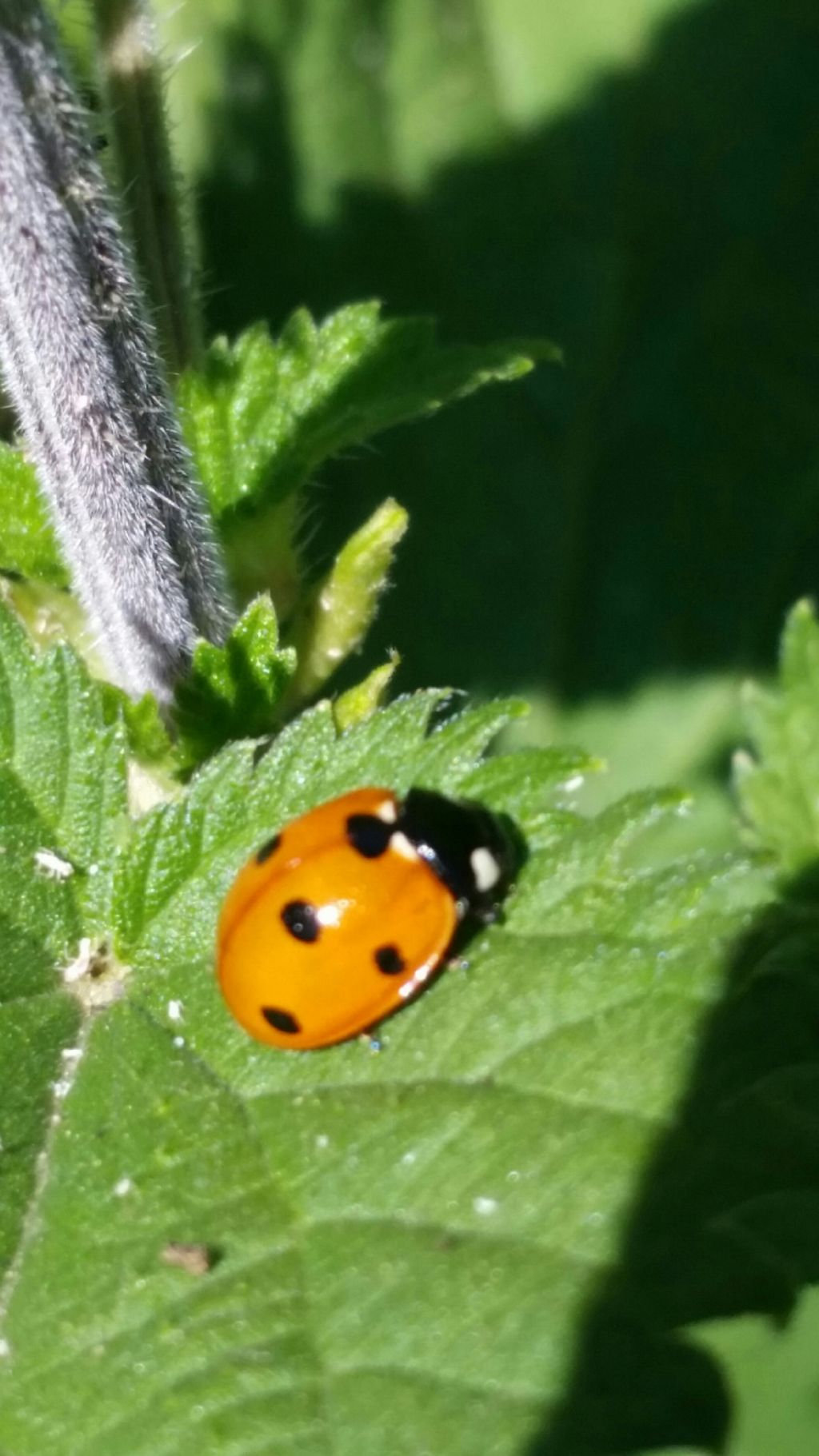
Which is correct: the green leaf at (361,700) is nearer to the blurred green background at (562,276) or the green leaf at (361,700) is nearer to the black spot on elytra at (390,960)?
the black spot on elytra at (390,960)

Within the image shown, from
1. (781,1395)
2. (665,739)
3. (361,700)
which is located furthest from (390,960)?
(665,739)

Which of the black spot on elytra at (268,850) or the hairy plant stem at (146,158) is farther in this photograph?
the black spot on elytra at (268,850)

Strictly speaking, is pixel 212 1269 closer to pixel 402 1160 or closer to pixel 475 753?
pixel 402 1160

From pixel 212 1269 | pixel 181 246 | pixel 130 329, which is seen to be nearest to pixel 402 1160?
pixel 212 1269

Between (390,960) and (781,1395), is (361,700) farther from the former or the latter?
(781,1395)

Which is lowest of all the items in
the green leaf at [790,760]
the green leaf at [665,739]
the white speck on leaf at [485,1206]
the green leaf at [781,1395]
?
the green leaf at [781,1395]

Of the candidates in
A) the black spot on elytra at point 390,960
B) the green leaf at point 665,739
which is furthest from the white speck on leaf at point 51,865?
the green leaf at point 665,739
